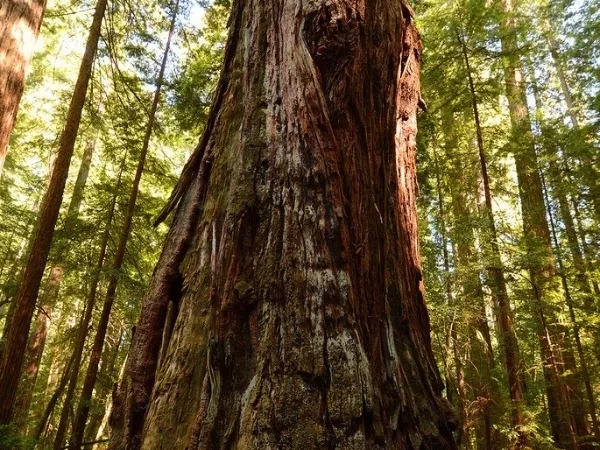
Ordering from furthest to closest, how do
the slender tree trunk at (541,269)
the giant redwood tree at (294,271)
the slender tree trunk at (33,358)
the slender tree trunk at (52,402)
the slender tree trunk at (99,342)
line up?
the slender tree trunk at (33,358), the slender tree trunk at (541,269), the slender tree trunk at (52,402), the slender tree trunk at (99,342), the giant redwood tree at (294,271)

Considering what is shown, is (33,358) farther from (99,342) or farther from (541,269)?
(541,269)

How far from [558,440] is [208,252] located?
9772mm

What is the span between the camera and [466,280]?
323 inches

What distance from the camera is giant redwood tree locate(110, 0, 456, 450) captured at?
161 cm

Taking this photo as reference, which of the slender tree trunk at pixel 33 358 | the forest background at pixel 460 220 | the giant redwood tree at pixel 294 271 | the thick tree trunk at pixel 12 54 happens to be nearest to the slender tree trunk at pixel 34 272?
the forest background at pixel 460 220

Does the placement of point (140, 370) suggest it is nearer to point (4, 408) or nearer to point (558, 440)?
point (4, 408)

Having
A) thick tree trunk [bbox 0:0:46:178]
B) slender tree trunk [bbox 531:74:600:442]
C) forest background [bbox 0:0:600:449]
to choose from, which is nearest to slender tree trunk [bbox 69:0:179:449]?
forest background [bbox 0:0:600:449]

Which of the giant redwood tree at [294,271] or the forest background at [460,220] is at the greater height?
the forest background at [460,220]

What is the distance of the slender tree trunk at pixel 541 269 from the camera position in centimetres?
820

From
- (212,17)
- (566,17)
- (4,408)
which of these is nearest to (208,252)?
(4,408)

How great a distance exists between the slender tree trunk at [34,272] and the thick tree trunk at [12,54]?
8.17 ft

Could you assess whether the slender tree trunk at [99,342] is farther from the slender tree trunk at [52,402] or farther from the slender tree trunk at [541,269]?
the slender tree trunk at [541,269]

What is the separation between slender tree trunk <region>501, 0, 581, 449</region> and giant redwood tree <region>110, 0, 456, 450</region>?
20.9ft

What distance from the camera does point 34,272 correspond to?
5.80 metres
